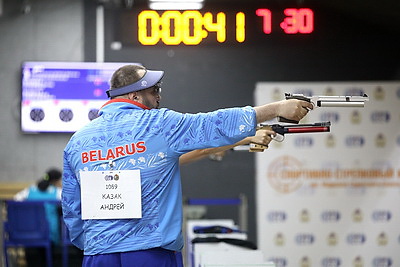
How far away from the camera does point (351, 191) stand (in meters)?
6.19

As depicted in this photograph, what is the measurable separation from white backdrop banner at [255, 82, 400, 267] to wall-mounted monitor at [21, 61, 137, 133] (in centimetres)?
151

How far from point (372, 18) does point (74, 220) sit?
417 cm

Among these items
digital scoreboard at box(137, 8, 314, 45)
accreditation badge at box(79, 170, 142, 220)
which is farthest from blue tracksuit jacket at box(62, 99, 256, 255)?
digital scoreboard at box(137, 8, 314, 45)

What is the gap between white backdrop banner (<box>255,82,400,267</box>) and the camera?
6.11m

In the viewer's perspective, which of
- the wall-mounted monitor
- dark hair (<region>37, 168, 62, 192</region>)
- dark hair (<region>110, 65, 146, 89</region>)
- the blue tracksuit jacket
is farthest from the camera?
dark hair (<region>37, 168, 62, 192</region>)

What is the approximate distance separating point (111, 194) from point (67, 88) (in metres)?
3.63

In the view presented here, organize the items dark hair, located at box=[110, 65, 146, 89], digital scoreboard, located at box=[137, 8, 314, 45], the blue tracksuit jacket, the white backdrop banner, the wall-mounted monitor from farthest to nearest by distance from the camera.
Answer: the wall-mounted monitor, the white backdrop banner, digital scoreboard, located at box=[137, 8, 314, 45], dark hair, located at box=[110, 65, 146, 89], the blue tracksuit jacket

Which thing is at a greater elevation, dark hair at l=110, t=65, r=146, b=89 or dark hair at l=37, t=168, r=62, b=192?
dark hair at l=110, t=65, r=146, b=89

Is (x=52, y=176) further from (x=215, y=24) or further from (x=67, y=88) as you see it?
(x=215, y=24)

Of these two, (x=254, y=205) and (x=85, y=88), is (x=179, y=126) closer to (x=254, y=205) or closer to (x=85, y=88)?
(x=85, y=88)

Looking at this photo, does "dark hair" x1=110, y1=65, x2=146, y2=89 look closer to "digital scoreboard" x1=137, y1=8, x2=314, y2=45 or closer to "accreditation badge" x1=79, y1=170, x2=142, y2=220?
"accreditation badge" x1=79, y1=170, x2=142, y2=220

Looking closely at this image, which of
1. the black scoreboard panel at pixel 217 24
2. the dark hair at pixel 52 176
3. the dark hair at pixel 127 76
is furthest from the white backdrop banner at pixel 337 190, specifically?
the dark hair at pixel 127 76

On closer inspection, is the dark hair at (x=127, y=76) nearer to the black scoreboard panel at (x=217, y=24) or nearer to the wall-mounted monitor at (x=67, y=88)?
the black scoreboard panel at (x=217, y=24)

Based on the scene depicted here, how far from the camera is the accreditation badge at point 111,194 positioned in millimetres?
2779
